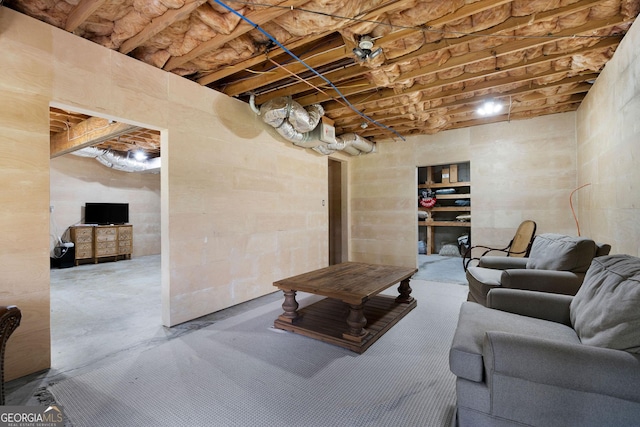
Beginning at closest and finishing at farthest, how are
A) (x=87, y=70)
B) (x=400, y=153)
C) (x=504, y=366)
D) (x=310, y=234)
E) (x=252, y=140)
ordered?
(x=504, y=366) < (x=87, y=70) < (x=252, y=140) < (x=310, y=234) < (x=400, y=153)

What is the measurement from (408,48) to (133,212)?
784 cm

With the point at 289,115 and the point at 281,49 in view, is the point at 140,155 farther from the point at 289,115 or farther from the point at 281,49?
the point at 281,49

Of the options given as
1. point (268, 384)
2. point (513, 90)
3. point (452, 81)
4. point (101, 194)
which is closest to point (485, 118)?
point (513, 90)

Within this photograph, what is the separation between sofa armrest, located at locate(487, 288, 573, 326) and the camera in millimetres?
1801

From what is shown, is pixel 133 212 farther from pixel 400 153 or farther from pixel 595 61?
pixel 595 61

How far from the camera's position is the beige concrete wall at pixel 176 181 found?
80.2 inches

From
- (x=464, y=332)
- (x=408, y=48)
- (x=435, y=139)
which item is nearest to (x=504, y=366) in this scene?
(x=464, y=332)

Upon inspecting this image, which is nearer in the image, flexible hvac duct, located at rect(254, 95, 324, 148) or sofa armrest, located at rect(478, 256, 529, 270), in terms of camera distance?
sofa armrest, located at rect(478, 256, 529, 270)

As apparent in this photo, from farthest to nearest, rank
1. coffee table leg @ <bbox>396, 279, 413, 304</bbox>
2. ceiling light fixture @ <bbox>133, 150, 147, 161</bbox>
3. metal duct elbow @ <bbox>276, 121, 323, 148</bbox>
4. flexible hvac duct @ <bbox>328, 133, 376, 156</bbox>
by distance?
ceiling light fixture @ <bbox>133, 150, 147, 161</bbox> → flexible hvac duct @ <bbox>328, 133, 376, 156</bbox> → metal duct elbow @ <bbox>276, 121, 323, 148</bbox> → coffee table leg @ <bbox>396, 279, 413, 304</bbox>

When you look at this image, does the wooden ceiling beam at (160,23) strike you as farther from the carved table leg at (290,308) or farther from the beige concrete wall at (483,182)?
the beige concrete wall at (483,182)

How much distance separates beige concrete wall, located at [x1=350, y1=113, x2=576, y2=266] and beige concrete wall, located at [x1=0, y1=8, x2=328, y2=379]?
3.86 feet

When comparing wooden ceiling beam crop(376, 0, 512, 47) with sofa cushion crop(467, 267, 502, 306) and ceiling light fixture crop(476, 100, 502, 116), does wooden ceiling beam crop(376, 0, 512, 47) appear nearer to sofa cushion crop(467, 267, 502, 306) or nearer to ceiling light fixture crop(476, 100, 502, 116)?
ceiling light fixture crop(476, 100, 502, 116)

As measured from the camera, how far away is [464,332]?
5.09ft

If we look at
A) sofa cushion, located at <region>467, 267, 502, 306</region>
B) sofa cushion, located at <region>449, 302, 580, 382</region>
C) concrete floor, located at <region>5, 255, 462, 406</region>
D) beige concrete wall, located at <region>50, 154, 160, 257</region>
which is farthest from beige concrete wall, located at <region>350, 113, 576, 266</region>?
beige concrete wall, located at <region>50, 154, 160, 257</region>
